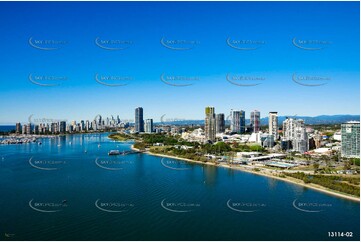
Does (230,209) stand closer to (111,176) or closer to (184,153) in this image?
(111,176)

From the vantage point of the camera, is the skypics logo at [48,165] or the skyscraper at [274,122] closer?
the skypics logo at [48,165]

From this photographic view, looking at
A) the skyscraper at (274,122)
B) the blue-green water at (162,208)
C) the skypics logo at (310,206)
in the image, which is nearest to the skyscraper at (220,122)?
the skyscraper at (274,122)

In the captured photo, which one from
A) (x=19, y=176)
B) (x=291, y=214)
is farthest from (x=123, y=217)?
(x=19, y=176)

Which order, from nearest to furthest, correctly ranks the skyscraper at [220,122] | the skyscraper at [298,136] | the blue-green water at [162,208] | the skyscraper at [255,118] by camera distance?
the blue-green water at [162,208], the skyscraper at [298,136], the skyscraper at [255,118], the skyscraper at [220,122]

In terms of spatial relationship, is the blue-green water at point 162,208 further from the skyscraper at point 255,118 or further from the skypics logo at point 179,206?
the skyscraper at point 255,118

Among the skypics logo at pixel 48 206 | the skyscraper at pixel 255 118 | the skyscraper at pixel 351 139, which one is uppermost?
the skyscraper at pixel 255 118

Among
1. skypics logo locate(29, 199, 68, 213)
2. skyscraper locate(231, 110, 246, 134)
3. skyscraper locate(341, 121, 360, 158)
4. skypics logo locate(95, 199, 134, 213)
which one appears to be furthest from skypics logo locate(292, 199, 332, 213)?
skyscraper locate(231, 110, 246, 134)

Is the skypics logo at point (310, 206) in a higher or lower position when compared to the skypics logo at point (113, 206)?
lower
